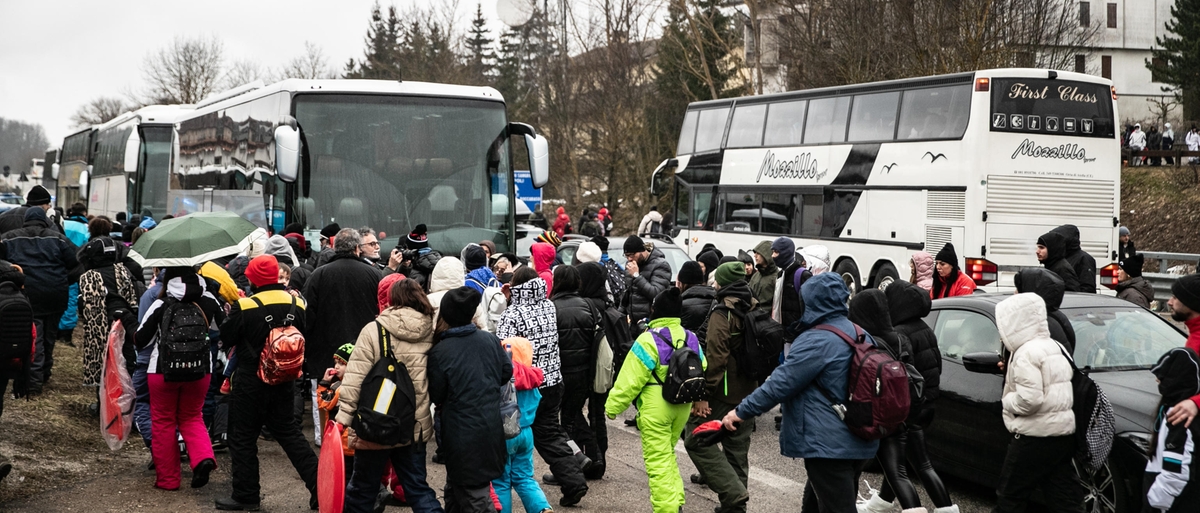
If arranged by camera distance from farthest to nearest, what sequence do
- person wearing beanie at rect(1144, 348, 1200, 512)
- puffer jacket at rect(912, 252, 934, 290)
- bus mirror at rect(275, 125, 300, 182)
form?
bus mirror at rect(275, 125, 300, 182)
puffer jacket at rect(912, 252, 934, 290)
person wearing beanie at rect(1144, 348, 1200, 512)

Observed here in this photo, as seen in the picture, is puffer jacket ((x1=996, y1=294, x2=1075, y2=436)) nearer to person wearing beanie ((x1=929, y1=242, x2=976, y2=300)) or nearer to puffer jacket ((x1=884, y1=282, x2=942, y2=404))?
puffer jacket ((x1=884, y1=282, x2=942, y2=404))

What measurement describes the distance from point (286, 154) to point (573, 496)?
21.3ft

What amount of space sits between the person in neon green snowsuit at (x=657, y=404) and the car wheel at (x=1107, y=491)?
94.0 inches

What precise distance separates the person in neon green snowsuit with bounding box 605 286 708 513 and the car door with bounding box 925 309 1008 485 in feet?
6.72

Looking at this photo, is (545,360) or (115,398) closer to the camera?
(545,360)

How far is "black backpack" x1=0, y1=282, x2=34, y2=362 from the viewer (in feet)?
21.6

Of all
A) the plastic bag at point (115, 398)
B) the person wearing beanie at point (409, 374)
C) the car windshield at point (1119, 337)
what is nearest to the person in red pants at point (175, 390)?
the plastic bag at point (115, 398)

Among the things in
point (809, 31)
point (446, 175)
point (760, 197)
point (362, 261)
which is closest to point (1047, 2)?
point (809, 31)

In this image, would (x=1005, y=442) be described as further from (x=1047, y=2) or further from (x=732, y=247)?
(x=1047, y=2)

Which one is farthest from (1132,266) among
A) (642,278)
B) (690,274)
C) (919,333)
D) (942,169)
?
(690,274)

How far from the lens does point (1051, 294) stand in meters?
6.60

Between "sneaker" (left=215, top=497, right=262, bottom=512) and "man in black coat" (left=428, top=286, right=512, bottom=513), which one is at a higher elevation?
"man in black coat" (left=428, top=286, right=512, bottom=513)

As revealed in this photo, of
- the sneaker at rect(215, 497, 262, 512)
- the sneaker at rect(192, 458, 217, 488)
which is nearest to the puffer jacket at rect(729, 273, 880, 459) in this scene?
the sneaker at rect(215, 497, 262, 512)

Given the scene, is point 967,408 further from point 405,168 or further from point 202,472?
point 405,168
